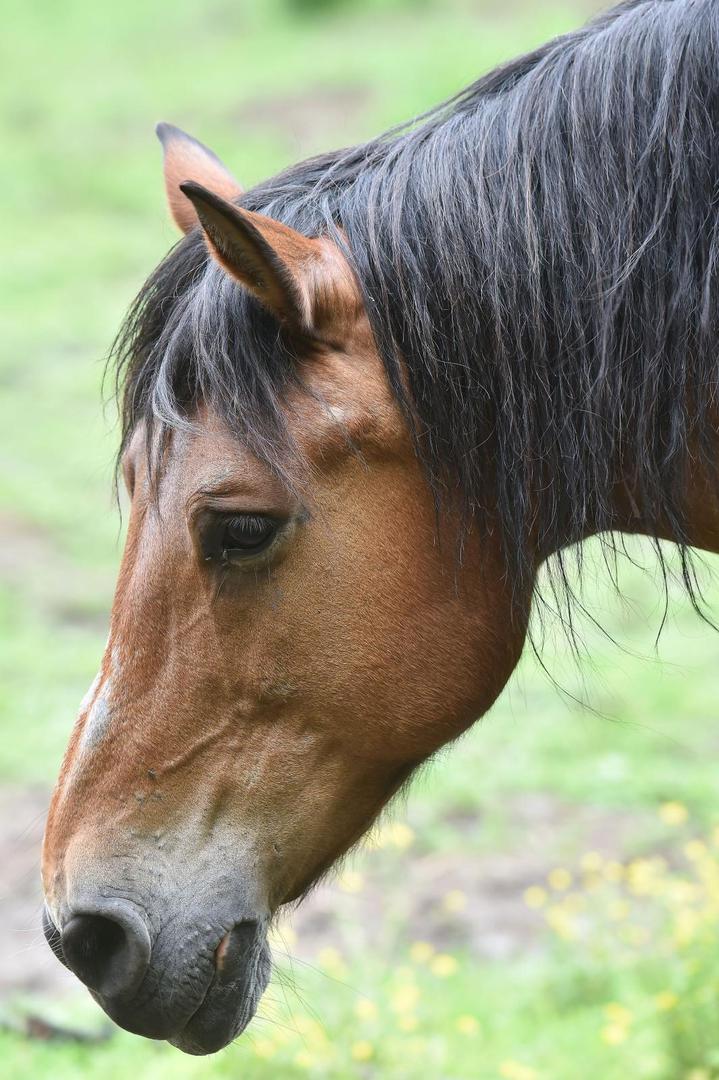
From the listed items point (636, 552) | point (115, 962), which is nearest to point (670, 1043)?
point (115, 962)

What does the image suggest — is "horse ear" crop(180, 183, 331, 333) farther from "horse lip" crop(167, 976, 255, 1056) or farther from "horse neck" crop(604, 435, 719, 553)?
"horse lip" crop(167, 976, 255, 1056)

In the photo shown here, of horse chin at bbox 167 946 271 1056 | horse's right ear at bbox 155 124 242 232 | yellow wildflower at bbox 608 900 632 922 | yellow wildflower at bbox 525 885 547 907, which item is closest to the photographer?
horse chin at bbox 167 946 271 1056

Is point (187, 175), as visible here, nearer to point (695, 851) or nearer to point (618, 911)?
point (618, 911)

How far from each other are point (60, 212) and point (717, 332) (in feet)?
42.8

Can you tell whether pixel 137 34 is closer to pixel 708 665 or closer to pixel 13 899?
pixel 708 665

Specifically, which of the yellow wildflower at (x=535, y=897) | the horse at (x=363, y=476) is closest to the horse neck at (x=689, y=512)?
the horse at (x=363, y=476)

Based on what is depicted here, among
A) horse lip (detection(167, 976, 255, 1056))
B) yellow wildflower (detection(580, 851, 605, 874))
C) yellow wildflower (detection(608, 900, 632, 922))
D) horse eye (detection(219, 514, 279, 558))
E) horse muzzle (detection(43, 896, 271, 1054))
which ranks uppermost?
horse eye (detection(219, 514, 279, 558))

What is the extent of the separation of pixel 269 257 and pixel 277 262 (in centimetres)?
2

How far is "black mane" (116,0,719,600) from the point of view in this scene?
2.01 metres

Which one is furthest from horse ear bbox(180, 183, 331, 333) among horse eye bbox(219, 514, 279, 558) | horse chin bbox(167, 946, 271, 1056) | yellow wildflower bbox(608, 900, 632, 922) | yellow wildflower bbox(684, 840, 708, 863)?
yellow wildflower bbox(684, 840, 708, 863)

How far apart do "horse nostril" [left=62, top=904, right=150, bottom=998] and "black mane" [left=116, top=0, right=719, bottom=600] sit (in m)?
0.78

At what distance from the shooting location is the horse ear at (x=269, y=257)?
1865mm

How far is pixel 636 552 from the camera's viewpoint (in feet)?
19.6

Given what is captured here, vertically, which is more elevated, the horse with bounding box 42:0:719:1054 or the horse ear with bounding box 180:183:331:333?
the horse ear with bounding box 180:183:331:333
